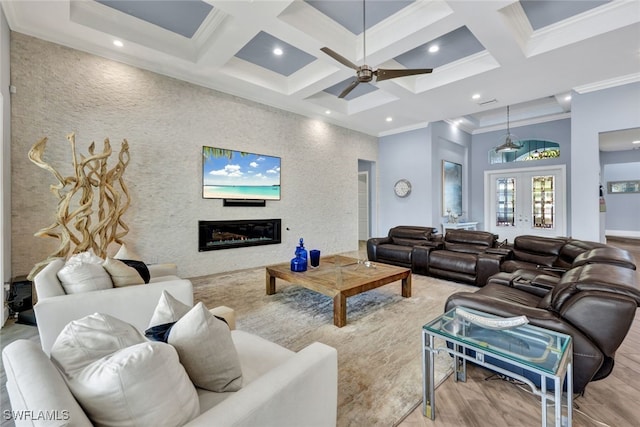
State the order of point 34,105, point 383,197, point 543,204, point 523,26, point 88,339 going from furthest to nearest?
point 383,197, point 543,204, point 523,26, point 34,105, point 88,339

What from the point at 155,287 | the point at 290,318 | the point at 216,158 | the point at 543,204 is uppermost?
the point at 216,158

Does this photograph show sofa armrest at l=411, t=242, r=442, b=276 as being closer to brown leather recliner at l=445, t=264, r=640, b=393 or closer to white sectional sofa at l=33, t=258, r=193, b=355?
brown leather recliner at l=445, t=264, r=640, b=393

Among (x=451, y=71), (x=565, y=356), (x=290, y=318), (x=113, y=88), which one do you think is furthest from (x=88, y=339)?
(x=451, y=71)

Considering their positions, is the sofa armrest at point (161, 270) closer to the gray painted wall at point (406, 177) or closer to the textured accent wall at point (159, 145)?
the textured accent wall at point (159, 145)

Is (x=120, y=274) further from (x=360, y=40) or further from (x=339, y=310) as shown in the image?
(x=360, y=40)

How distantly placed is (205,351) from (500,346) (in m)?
1.50

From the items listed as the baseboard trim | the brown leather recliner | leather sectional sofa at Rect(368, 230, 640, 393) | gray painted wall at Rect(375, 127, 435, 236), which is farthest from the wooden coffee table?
the baseboard trim

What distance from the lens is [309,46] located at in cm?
A: 371

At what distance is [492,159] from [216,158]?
7609 millimetres

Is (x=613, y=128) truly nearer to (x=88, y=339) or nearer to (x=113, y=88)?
(x=88, y=339)

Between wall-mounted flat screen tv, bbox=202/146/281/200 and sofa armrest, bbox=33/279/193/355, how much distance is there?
2856mm

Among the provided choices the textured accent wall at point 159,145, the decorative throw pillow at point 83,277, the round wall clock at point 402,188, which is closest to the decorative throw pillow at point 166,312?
the decorative throw pillow at point 83,277

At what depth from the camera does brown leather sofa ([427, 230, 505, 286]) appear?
4090 mm

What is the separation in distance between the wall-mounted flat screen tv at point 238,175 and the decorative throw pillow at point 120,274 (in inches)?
104
